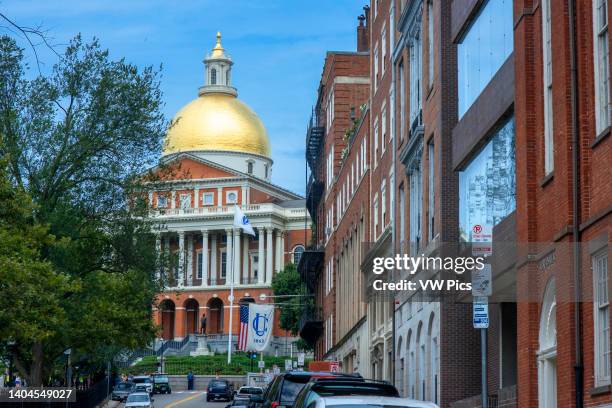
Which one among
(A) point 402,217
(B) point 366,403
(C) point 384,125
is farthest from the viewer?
(C) point 384,125

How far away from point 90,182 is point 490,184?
787 inches

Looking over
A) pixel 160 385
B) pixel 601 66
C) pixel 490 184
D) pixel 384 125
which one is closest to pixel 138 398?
pixel 384 125

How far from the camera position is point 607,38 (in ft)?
66.1

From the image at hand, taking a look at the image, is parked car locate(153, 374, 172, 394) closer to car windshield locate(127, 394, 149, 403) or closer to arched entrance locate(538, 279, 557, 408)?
car windshield locate(127, 394, 149, 403)

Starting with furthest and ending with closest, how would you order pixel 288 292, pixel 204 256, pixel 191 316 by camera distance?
pixel 191 316
pixel 204 256
pixel 288 292

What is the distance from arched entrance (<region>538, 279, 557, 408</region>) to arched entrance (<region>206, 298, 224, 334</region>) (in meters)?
124

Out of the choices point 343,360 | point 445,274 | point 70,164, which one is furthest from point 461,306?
point 343,360

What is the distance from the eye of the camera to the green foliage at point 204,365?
112 meters

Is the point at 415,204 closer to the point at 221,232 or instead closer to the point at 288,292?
the point at 288,292

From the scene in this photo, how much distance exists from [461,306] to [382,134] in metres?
15.5

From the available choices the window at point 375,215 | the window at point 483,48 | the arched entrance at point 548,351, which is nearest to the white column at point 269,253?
the window at point 375,215

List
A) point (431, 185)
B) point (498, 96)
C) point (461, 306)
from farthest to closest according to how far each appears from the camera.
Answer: point (431, 185) < point (461, 306) < point (498, 96)

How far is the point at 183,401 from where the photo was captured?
7812 centimetres

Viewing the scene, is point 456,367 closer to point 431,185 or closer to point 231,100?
point 431,185
